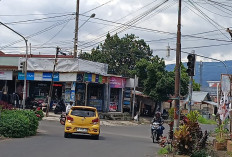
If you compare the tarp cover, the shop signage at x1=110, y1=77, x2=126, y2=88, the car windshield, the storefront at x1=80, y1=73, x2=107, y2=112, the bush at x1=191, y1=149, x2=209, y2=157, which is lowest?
the bush at x1=191, y1=149, x2=209, y2=157

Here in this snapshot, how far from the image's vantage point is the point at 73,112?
63.0 ft

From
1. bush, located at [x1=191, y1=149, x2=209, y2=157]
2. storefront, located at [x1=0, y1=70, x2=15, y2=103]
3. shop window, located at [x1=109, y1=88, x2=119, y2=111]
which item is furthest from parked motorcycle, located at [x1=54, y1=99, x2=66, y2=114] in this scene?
bush, located at [x1=191, y1=149, x2=209, y2=157]

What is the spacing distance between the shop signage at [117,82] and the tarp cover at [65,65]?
2569 mm

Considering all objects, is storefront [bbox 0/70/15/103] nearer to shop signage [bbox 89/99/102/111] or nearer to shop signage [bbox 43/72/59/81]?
shop signage [bbox 43/72/59/81]

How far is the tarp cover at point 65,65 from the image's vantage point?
33062 millimetres

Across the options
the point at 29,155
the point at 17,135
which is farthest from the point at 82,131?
the point at 29,155

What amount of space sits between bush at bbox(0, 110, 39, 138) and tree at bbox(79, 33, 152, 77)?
3507 cm

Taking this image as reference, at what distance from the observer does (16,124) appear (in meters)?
17.4

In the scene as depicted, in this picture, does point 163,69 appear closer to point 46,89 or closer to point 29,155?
point 46,89

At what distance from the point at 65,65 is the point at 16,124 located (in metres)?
16.6

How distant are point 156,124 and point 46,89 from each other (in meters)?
18.5

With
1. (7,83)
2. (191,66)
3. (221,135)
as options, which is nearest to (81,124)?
(191,66)

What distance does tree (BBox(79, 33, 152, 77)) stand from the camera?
178 feet

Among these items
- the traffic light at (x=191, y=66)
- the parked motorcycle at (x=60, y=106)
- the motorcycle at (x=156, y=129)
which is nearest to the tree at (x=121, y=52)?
the parked motorcycle at (x=60, y=106)
